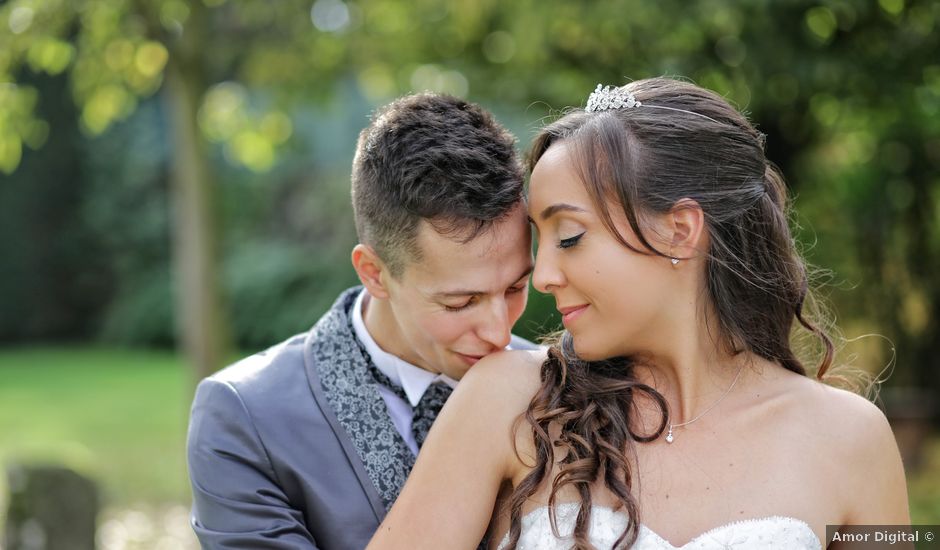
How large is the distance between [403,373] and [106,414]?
10486 millimetres

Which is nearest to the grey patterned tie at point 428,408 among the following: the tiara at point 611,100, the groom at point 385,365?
the groom at point 385,365

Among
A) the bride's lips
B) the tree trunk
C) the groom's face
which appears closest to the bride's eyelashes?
the bride's lips

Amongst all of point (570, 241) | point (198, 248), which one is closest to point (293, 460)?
point (570, 241)

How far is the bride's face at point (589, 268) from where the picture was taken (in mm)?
2502

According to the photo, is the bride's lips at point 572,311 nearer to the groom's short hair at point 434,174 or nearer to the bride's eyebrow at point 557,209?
the bride's eyebrow at point 557,209

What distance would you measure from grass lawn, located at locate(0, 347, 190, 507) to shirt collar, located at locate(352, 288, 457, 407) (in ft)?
15.1

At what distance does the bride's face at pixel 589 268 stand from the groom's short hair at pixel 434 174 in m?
0.20

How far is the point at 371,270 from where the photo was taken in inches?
119

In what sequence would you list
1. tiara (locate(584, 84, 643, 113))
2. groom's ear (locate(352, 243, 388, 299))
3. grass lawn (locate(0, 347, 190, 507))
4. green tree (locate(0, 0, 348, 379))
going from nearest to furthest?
tiara (locate(584, 84, 643, 113)) → groom's ear (locate(352, 243, 388, 299)) → green tree (locate(0, 0, 348, 379)) → grass lawn (locate(0, 347, 190, 507))

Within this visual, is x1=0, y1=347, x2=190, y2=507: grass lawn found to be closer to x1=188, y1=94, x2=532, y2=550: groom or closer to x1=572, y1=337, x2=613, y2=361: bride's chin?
x1=188, y1=94, x2=532, y2=550: groom

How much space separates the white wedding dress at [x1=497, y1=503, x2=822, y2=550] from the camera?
250 cm

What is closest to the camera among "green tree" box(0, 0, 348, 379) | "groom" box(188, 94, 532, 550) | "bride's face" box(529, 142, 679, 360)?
"bride's face" box(529, 142, 679, 360)

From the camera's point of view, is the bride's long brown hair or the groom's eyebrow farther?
the groom's eyebrow

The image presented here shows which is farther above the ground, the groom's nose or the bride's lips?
the bride's lips
